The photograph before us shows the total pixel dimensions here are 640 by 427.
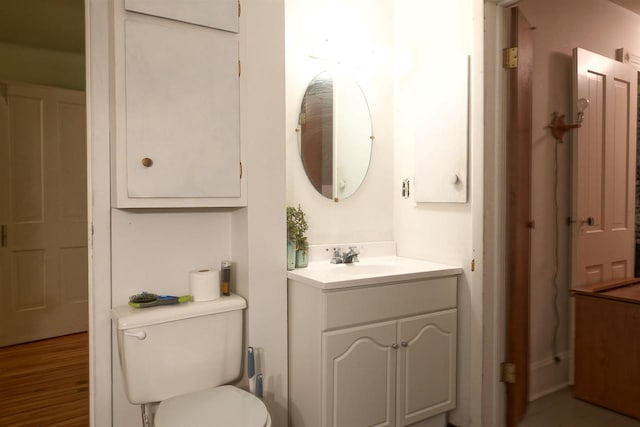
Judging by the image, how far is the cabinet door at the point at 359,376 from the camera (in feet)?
5.93

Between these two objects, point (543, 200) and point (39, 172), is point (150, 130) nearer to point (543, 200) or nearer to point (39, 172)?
point (543, 200)

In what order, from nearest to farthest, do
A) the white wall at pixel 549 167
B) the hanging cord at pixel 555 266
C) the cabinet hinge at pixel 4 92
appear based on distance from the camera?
the white wall at pixel 549 167 < the hanging cord at pixel 555 266 < the cabinet hinge at pixel 4 92

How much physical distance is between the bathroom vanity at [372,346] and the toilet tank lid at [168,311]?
306mm

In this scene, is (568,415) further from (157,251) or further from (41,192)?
(41,192)

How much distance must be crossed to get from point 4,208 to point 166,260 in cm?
246

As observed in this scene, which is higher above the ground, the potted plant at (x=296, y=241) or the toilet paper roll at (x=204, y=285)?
the potted plant at (x=296, y=241)

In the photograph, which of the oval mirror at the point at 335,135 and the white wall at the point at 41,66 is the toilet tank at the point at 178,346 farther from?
the white wall at the point at 41,66

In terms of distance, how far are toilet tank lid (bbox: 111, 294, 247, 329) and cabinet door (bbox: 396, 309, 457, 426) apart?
2.50 feet

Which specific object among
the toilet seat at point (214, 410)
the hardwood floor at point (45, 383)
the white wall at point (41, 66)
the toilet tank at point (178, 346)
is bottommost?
the hardwood floor at point (45, 383)

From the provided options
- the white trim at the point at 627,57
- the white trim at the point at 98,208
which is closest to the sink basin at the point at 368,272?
the white trim at the point at 98,208

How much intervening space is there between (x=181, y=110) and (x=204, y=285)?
702mm

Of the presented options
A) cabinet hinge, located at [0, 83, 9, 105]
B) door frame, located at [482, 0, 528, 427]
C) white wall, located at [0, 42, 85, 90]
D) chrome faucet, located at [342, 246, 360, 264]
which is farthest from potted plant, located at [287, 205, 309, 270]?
white wall, located at [0, 42, 85, 90]

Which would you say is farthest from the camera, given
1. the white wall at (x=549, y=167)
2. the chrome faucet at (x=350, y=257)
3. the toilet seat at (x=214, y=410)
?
the white wall at (x=549, y=167)

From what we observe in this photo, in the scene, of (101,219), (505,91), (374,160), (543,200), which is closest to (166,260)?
(101,219)
